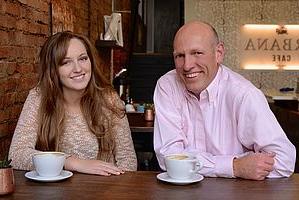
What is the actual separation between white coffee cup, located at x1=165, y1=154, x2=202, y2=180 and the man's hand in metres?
0.17

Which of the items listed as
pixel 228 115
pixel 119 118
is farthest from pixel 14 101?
pixel 228 115

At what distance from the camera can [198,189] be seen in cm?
136

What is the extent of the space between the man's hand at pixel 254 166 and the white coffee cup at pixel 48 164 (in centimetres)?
57

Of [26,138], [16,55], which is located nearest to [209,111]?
[26,138]

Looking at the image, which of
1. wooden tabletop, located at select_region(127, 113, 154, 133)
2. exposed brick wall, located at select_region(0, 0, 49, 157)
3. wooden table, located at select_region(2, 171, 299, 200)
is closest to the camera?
wooden table, located at select_region(2, 171, 299, 200)

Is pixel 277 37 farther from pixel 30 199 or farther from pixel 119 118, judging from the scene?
pixel 30 199

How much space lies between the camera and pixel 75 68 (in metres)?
2.07

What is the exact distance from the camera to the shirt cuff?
154 centimetres

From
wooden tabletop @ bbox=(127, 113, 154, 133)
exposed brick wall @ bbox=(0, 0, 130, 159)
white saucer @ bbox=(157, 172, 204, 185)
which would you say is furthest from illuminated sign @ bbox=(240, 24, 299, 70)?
white saucer @ bbox=(157, 172, 204, 185)

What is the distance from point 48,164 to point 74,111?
0.69 m

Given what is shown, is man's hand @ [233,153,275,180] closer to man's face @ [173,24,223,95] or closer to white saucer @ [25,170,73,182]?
man's face @ [173,24,223,95]

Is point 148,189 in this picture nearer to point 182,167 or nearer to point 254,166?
point 182,167

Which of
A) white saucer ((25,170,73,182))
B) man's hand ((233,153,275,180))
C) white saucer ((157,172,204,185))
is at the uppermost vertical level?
man's hand ((233,153,275,180))

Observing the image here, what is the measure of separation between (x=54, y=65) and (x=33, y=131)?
12.6 inches
